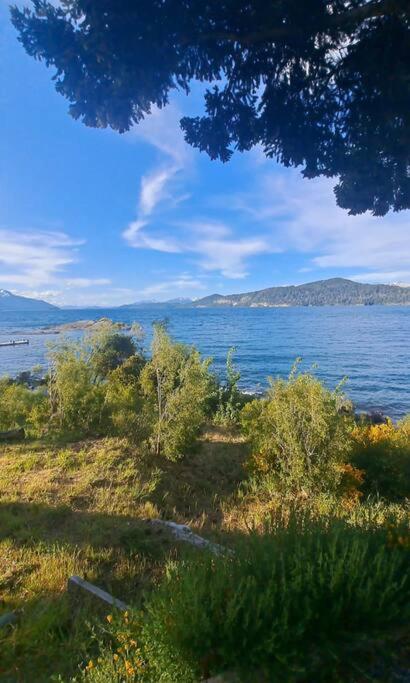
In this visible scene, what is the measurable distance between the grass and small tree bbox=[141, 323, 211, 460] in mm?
651

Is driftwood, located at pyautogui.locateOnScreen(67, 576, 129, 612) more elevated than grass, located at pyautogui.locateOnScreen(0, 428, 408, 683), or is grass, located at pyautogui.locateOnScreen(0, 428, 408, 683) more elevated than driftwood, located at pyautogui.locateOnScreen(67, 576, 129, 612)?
driftwood, located at pyautogui.locateOnScreen(67, 576, 129, 612)

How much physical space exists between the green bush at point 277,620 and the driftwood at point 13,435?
10190 mm

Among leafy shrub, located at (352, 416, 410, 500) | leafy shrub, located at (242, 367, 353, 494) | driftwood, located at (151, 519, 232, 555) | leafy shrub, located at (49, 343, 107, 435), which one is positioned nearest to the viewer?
driftwood, located at (151, 519, 232, 555)

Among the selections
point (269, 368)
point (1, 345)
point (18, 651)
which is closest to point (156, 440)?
point (18, 651)

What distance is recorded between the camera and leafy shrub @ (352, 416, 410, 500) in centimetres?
951

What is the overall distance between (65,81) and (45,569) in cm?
587

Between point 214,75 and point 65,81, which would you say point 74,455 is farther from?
point 214,75

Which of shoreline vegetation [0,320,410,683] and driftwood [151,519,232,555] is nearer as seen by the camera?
shoreline vegetation [0,320,410,683]

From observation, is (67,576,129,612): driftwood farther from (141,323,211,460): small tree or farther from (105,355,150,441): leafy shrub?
(105,355,150,441): leafy shrub

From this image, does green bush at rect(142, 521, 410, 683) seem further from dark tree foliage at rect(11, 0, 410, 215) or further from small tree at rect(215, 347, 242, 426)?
small tree at rect(215, 347, 242, 426)

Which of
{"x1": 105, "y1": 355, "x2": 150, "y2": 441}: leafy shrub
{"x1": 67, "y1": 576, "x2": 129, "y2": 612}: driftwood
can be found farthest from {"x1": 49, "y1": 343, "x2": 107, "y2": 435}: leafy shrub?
{"x1": 67, "y1": 576, "x2": 129, "y2": 612}: driftwood

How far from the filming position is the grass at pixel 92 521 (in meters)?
3.22

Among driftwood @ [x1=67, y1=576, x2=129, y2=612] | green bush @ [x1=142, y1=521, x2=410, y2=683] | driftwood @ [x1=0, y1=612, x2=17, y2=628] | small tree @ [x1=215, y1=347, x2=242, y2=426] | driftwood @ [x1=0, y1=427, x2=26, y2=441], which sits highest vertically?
green bush @ [x1=142, y1=521, x2=410, y2=683]

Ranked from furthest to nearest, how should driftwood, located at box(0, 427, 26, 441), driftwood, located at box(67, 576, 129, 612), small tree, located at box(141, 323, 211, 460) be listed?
1. driftwood, located at box(0, 427, 26, 441)
2. small tree, located at box(141, 323, 211, 460)
3. driftwood, located at box(67, 576, 129, 612)
